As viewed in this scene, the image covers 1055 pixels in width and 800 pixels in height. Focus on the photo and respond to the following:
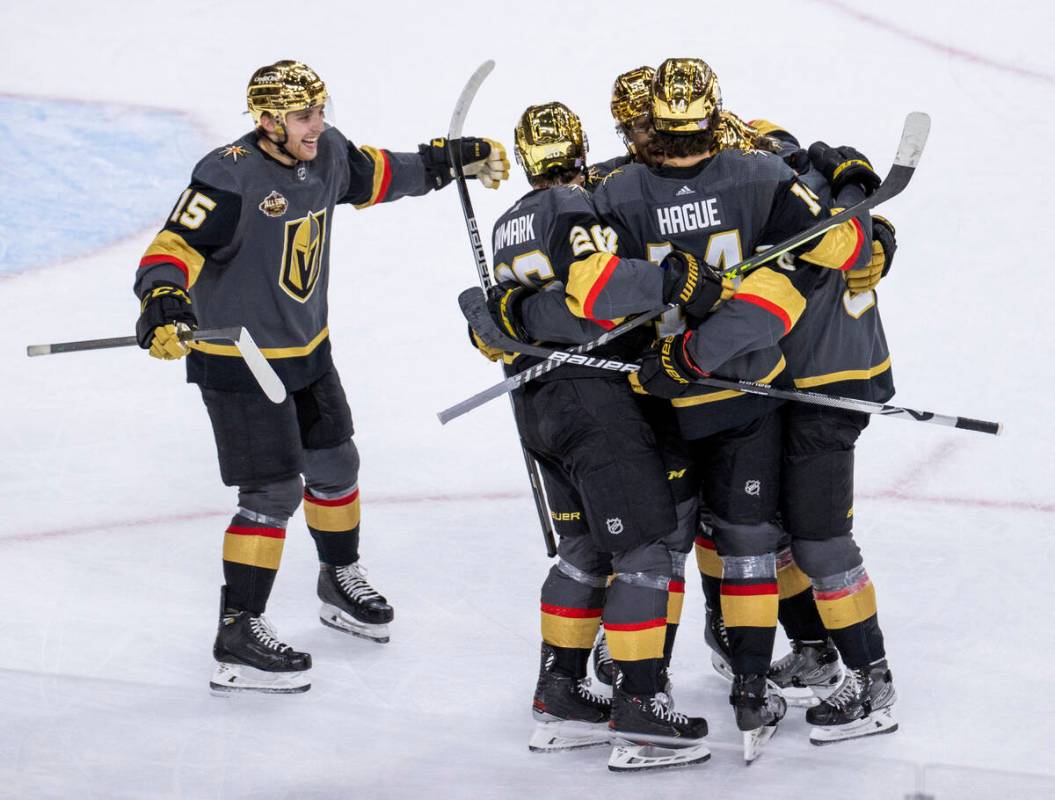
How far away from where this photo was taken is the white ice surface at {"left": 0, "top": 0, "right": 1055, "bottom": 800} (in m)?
3.02

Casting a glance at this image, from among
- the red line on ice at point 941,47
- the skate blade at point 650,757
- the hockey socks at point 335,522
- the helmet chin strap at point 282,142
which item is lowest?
the skate blade at point 650,757

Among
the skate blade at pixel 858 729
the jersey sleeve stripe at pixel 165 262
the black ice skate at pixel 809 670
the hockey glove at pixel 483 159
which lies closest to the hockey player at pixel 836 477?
the skate blade at pixel 858 729

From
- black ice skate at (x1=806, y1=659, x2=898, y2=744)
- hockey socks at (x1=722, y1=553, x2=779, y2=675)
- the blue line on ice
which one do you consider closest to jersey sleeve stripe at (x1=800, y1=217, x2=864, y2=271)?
hockey socks at (x1=722, y1=553, x2=779, y2=675)

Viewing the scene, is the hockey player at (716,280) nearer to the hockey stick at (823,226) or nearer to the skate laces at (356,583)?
the hockey stick at (823,226)

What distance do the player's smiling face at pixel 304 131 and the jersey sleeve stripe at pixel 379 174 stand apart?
0.36m

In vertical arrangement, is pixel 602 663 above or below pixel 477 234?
below

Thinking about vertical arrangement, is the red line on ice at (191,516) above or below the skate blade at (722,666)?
above

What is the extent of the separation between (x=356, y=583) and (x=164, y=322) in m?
1.00

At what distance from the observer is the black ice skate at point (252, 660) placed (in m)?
3.39

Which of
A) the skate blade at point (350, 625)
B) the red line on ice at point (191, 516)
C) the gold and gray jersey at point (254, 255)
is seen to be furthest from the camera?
the red line on ice at point (191, 516)

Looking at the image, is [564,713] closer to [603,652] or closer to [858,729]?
[603,652]

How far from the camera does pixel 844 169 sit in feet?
10.1

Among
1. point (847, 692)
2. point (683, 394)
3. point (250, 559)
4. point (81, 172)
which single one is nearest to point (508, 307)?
point (683, 394)

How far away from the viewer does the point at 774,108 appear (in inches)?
246
